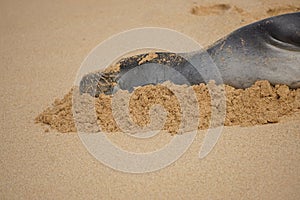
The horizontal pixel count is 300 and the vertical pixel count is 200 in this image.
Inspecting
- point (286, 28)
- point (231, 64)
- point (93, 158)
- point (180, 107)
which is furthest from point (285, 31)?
point (93, 158)

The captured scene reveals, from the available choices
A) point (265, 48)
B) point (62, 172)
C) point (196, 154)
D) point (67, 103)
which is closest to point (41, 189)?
point (62, 172)

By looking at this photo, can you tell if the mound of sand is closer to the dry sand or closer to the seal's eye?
the dry sand

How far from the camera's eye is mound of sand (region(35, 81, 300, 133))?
191cm

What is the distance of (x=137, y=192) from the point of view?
1624 mm

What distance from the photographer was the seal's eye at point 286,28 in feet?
6.33

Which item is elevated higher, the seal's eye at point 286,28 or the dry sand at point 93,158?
the seal's eye at point 286,28

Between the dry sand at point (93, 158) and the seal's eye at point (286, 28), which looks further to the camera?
the seal's eye at point (286, 28)

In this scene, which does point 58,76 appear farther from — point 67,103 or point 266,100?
point 266,100

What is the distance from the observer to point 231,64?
2033 millimetres

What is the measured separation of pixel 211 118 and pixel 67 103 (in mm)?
810

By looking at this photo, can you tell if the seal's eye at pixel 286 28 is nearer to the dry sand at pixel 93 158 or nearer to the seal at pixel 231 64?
the seal at pixel 231 64

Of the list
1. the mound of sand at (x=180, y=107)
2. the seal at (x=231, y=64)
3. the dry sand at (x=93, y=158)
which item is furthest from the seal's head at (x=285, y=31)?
the dry sand at (x=93, y=158)

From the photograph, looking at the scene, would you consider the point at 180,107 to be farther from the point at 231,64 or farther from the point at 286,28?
the point at 286,28

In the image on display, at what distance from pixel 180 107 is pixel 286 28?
0.69 meters
